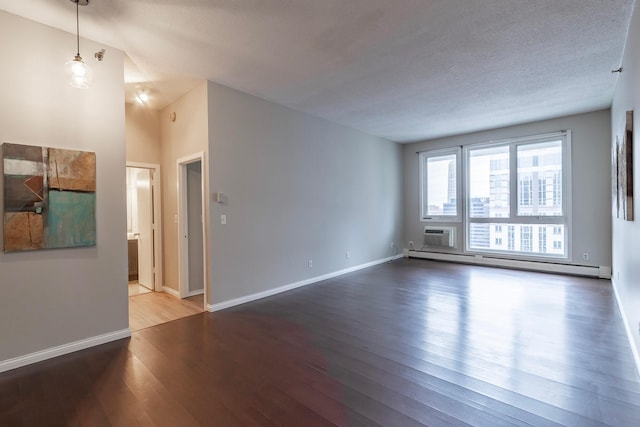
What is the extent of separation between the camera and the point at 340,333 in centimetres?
309

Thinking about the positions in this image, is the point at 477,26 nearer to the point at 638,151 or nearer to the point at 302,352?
the point at 638,151

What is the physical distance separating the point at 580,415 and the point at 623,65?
11.8 feet

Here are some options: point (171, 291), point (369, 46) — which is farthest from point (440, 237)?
point (171, 291)

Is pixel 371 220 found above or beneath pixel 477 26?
beneath

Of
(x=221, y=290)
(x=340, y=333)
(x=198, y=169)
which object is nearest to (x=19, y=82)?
(x=198, y=169)

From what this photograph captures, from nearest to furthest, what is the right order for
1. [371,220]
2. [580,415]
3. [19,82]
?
[580,415]
[19,82]
[371,220]

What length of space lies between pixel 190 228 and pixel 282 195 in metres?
1.52

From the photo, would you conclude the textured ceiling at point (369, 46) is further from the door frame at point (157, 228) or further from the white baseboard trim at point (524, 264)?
the white baseboard trim at point (524, 264)

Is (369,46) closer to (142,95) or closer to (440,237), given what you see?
(142,95)

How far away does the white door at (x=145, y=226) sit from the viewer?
15.8ft

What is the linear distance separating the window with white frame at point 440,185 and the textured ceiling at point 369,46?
2349 mm

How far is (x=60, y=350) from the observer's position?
2707 millimetres

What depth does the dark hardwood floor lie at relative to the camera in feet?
6.14

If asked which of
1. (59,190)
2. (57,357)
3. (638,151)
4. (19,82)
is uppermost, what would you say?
(19,82)
